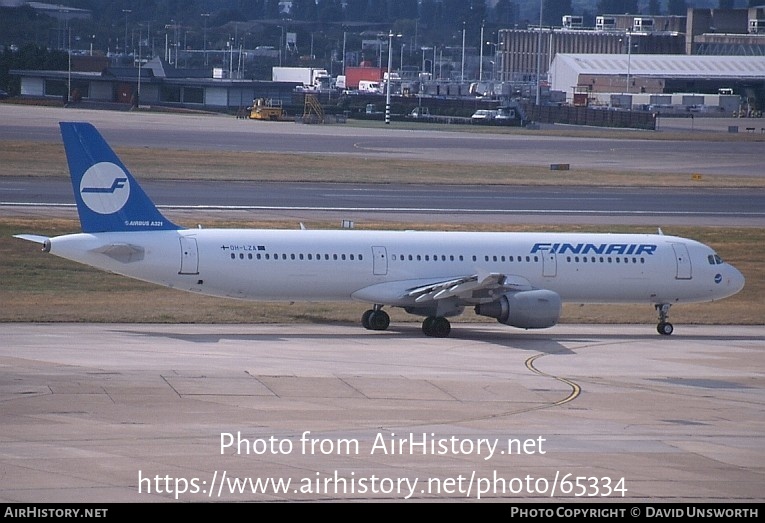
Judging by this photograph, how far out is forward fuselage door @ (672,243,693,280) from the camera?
139ft

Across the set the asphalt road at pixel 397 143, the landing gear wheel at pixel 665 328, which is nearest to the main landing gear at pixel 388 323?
the landing gear wheel at pixel 665 328

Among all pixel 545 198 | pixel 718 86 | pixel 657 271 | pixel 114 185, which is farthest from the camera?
pixel 718 86

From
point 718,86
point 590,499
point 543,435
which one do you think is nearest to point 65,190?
point 543,435

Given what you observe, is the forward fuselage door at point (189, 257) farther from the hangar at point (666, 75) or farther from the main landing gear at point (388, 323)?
the hangar at point (666, 75)

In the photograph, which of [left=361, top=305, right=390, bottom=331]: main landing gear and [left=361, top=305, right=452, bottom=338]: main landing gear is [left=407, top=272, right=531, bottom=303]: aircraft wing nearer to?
[left=361, top=305, right=452, bottom=338]: main landing gear

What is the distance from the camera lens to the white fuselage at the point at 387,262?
37.1m

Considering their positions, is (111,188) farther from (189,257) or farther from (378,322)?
(378,322)

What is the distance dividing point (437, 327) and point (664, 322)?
7.82 meters

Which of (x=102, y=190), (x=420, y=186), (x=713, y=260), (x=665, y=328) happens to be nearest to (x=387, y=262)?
(x=102, y=190)

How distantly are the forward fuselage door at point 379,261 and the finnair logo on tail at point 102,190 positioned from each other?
7.34 metres

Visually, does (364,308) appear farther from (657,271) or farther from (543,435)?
(543,435)

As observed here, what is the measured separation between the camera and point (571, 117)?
6107 inches

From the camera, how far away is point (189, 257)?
3722cm

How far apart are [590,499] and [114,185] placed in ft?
71.7
